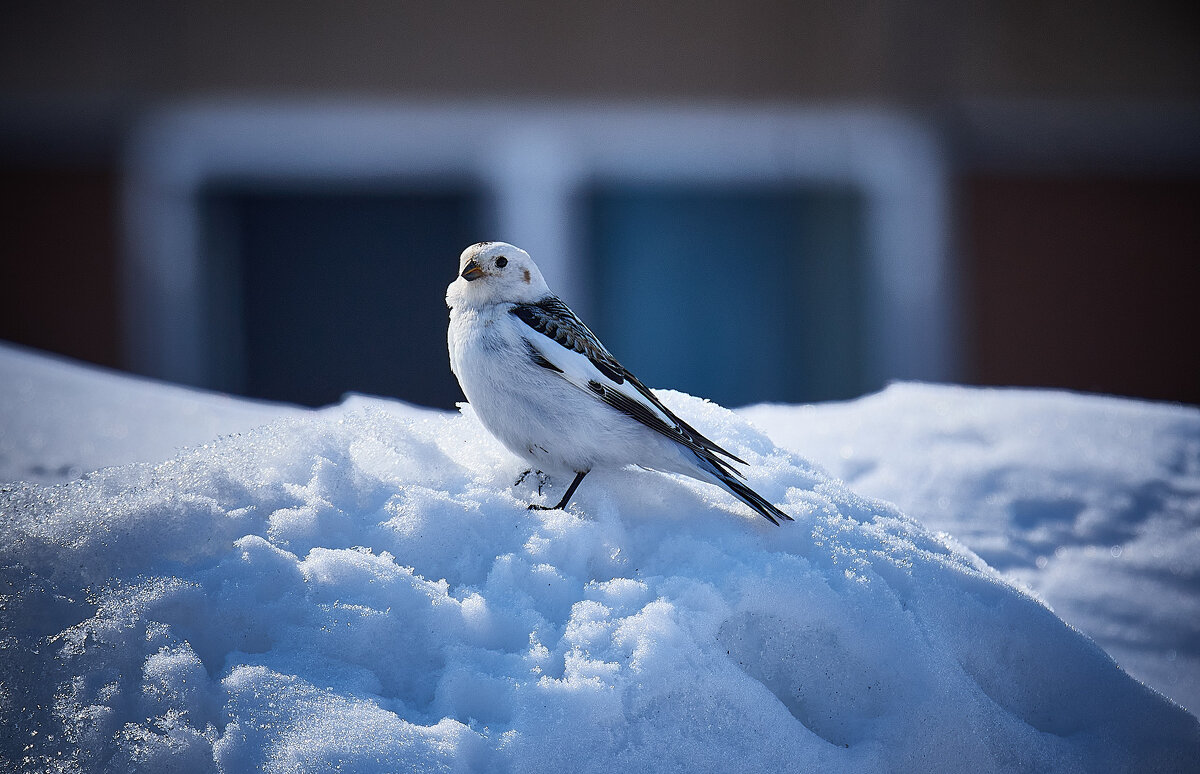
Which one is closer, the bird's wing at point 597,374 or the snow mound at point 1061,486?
the bird's wing at point 597,374

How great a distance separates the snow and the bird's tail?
0.05 m

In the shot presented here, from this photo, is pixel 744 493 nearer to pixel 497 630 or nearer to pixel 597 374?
pixel 597 374

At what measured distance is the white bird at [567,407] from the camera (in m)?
2.40

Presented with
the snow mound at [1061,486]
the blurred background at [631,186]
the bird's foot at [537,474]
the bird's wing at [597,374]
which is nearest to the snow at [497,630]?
the bird's foot at [537,474]

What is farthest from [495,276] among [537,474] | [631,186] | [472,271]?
[631,186]

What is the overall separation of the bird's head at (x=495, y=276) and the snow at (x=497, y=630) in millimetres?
403

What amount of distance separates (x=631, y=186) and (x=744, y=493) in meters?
6.82

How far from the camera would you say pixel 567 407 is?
7.95ft

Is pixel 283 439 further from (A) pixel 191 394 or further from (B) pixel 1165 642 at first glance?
(B) pixel 1165 642

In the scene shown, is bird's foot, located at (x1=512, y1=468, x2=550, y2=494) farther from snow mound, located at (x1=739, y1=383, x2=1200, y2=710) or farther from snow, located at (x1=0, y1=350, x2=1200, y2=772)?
snow mound, located at (x1=739, y1=383, x2=1200, y2=710)

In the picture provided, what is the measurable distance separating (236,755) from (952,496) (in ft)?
8.89

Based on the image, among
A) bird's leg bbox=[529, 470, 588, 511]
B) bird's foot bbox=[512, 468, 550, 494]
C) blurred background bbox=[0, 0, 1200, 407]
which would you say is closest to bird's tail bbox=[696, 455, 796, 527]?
bird's leg bbox=[529, 470, 588, 511]

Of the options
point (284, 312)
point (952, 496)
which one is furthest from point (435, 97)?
point (952, 496)

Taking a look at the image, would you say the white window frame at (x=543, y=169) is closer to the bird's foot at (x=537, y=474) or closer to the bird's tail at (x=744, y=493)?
the bird's foot at (x=537, y=474)
